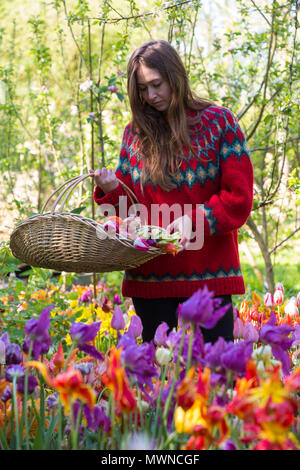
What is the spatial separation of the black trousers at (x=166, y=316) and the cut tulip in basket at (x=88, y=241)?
0.81 feet

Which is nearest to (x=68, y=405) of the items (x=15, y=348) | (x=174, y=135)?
(x=15, y=348)

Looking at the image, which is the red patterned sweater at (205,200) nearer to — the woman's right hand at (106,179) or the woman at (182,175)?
the woman at (182,175)

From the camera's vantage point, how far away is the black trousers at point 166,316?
180 centimetres

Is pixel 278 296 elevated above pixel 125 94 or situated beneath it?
situated beneath

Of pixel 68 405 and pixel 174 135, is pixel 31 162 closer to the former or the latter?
pixel 174 135

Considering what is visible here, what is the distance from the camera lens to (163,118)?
6.29ft

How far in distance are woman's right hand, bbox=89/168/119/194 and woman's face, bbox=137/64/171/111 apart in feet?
0.90

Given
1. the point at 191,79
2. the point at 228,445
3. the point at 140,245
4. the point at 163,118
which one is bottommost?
the point at 228,445

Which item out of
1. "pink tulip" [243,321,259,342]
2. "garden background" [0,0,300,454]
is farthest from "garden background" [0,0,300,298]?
"pink tulip" [243,321,259,342]

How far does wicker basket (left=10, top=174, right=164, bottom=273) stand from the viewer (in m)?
1.50

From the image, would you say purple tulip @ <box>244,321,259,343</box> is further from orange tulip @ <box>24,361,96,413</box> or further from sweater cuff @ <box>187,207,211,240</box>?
orange tulip @ <box>24,361,96,413</box>

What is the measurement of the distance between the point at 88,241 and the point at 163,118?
2.05ft

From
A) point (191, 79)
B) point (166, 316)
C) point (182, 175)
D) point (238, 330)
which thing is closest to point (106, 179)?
point (182, 175)

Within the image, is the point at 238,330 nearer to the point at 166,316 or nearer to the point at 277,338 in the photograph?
the point at 166,316
